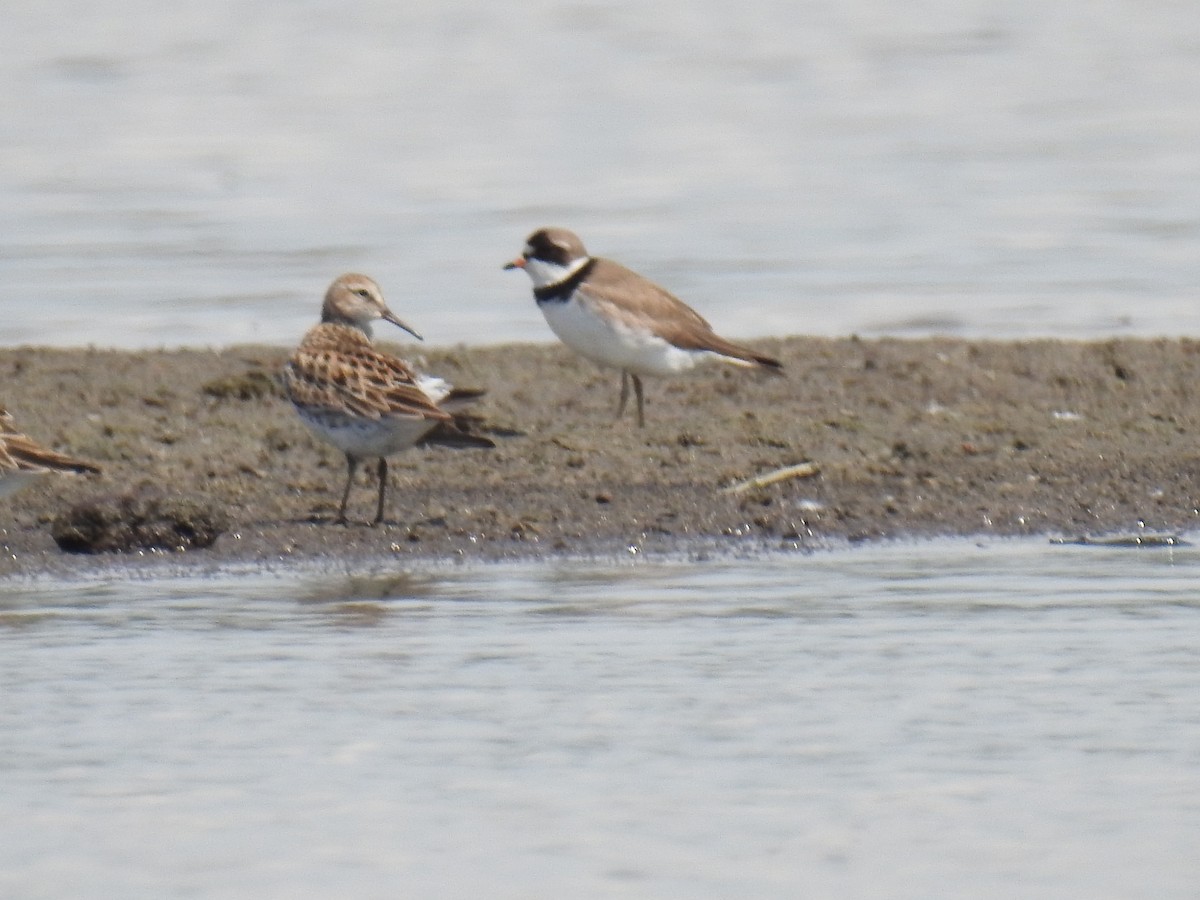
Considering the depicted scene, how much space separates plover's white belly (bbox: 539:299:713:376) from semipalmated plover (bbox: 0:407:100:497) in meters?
3.30

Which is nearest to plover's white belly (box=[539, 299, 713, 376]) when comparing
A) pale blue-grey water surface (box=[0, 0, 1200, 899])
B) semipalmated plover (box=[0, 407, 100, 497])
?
pale blue-grey water surface (box=[0, 0, 1200, 899])

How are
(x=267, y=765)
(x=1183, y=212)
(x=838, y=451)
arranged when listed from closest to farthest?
(x=267, y=765)
(x=838, y=451)
(x=1183, y=212)

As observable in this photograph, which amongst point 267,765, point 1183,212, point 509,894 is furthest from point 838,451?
point 1183,212

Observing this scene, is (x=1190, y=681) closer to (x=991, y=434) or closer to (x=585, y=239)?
(x=991, y=434)

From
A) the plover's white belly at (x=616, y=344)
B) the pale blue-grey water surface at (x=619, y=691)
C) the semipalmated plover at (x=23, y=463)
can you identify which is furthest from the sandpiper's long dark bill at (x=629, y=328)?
the semipalmated plover at (x=23, y=463)

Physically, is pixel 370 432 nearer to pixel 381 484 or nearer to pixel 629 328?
pixel 381 484

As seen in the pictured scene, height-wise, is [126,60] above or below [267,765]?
above

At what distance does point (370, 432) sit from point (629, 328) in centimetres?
259

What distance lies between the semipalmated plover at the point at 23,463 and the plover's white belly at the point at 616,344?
330 centimetres

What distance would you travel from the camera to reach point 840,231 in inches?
658

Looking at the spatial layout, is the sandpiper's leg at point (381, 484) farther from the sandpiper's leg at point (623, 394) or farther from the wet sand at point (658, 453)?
the sandpiper's leg at point (623, 394)

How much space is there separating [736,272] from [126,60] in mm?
10807

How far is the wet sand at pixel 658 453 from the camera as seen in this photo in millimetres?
8844

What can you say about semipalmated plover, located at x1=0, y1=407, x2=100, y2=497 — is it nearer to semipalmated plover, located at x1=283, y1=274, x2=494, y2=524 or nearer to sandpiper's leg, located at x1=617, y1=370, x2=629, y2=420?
semipalmated plover, located at x1=283, y1=274, x2=494, y2=524
